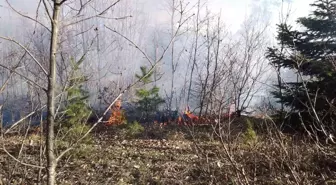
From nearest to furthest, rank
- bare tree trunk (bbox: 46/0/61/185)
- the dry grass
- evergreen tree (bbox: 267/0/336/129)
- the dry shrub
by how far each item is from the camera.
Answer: bare tree trunk (bbox: 46/0/61/185)
the dry shrub
the dry grass
evergreen tree (bbox: 267/0/336/129)

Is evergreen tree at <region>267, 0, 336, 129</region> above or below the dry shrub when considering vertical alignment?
above

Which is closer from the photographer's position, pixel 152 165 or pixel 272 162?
pixel 272 162

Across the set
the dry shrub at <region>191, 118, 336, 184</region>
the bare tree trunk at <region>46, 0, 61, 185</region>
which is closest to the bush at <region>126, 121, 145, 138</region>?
the dry shrub at <region>191, 118, 336, 184</region>

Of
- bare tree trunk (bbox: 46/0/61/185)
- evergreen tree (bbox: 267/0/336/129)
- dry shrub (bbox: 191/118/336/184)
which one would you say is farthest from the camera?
evergreen tree (bbox: 267/0/336/129)

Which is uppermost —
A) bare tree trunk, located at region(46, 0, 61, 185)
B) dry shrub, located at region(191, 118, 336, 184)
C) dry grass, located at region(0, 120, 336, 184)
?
bare tree trunk, located at region(46, 0, 61, 185)

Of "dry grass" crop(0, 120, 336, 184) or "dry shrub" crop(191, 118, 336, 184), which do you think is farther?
"dry grass" crop(0, 120, 336, 184)

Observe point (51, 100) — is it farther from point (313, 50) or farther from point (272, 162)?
point (313, 50)

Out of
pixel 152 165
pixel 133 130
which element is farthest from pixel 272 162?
pixel 133 130

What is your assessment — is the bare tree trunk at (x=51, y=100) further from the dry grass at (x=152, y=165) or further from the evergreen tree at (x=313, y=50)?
the evergreen tree at (x=313, y=50)

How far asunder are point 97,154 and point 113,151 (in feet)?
1.85

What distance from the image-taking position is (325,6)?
11664 millimetres

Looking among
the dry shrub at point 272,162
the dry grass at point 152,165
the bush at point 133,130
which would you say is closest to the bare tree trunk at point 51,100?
the dry shrub at point 272,162

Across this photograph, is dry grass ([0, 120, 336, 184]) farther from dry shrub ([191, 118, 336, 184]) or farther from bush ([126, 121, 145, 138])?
bush ([126, 121, 145, 138])

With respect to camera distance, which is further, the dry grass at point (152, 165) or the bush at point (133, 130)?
the bush at point (133, 130)
